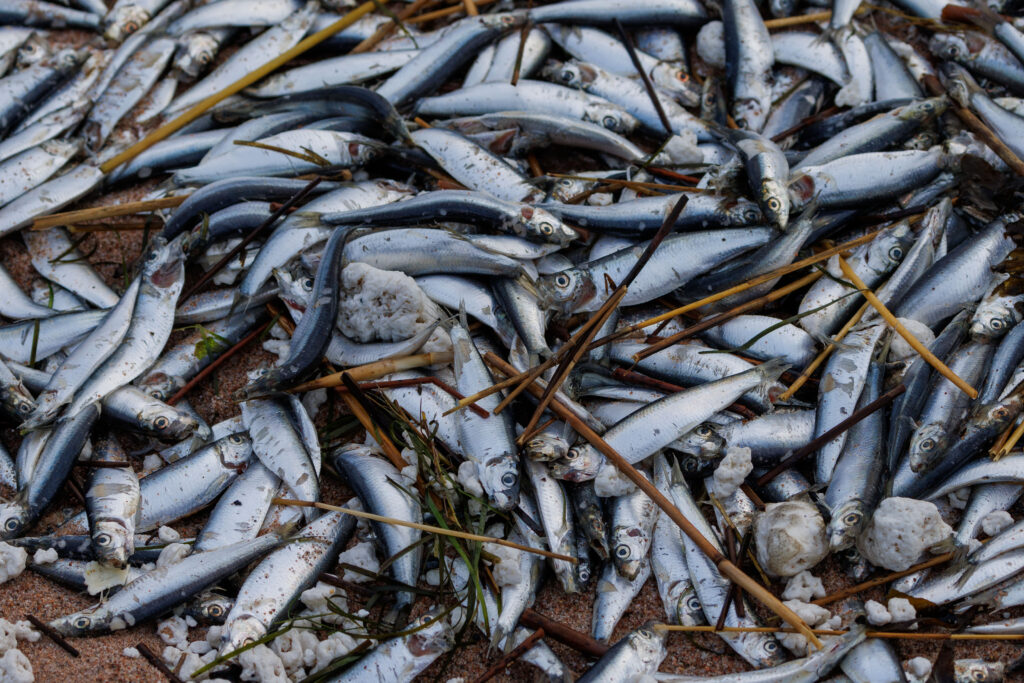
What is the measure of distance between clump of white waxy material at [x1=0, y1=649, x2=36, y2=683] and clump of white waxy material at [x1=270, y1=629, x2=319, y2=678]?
35.0 inches

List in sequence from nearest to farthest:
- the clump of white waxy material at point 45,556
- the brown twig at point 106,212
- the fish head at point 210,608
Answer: the fish head at point 210,608, the clump of white waxy material at point 45,556, the brown twig at point 106,212

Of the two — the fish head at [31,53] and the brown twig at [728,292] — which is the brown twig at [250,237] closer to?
the brown twig at [728,292]

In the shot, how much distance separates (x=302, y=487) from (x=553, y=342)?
1332mm

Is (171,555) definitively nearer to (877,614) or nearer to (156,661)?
(156,661)

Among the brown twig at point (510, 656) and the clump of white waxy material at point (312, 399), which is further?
the clump of white waxy material at point (312, 399)

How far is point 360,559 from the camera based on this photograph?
3.45m

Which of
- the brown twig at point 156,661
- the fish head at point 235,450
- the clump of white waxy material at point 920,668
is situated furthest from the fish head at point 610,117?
the brown twig at point 156,661

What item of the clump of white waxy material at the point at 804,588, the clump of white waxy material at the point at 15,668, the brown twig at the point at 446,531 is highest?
the brown twig at the point at 446,531

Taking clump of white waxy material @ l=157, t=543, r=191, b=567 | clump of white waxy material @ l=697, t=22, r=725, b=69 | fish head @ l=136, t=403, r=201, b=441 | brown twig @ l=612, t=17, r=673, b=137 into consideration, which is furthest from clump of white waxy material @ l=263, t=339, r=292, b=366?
clump of white waxy material @ l=697, t=22, r=725, b=69

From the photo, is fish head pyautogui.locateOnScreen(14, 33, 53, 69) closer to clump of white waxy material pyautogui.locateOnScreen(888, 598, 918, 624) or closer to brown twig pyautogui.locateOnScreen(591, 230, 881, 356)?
brown twig pyautogui.locateOnScreen(591, 230, 881, 356)

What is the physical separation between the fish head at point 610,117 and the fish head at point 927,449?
2344 mm

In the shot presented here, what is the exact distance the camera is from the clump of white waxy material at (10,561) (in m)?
3.38

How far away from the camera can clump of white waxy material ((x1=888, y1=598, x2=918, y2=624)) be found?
10.3 ft

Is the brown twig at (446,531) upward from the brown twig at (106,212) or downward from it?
downward
